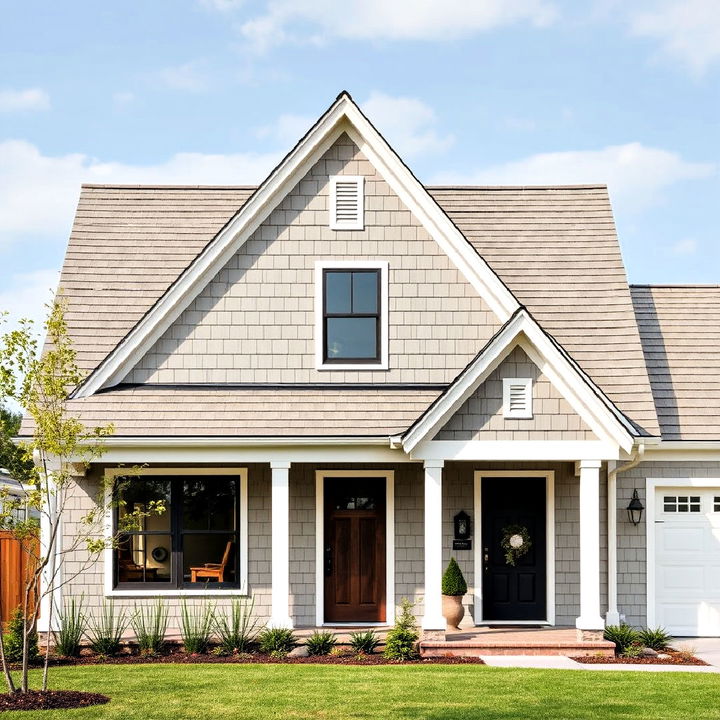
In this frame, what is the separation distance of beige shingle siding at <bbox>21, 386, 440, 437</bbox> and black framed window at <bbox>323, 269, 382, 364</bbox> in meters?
0.72

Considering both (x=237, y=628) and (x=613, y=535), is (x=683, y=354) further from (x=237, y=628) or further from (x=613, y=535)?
(x=237, y=628)

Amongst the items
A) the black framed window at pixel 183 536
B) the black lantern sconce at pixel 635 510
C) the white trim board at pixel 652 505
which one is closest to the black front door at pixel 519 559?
the black lantern sconce at pixel 635 510

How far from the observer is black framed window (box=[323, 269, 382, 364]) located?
17281mm

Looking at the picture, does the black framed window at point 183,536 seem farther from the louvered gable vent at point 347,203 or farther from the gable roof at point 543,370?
the louvered gable vent at point 347,203

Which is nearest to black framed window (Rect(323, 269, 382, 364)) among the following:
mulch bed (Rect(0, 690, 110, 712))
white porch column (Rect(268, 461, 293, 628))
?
white porch column (Rect(268, 461, 293, 628))

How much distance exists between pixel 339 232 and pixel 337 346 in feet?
6.05

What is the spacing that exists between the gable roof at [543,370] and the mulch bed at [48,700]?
5655mm

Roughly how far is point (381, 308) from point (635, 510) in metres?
5.14

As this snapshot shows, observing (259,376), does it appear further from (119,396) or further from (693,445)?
(693,445)

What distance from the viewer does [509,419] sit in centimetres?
1545

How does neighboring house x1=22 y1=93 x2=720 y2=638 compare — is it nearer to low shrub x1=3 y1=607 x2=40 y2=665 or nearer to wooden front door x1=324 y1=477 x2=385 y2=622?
wooden front door x1=324 y1=477 x2=385 y2=622

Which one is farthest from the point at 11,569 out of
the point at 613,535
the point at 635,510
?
the point at 635,510

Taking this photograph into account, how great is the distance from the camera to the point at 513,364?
50.6 ft

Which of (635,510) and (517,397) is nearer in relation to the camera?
(517,397)
